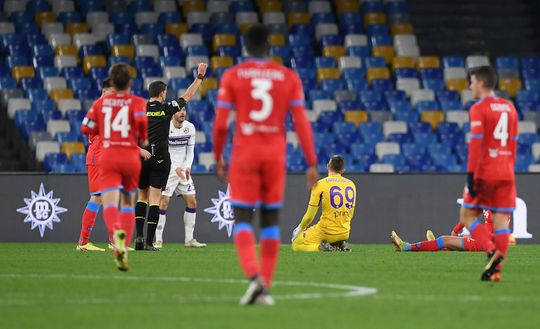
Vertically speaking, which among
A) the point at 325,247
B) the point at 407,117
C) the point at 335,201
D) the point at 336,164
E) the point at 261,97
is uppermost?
the point at 261,97

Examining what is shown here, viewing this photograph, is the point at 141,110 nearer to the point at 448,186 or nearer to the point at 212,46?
the point at 448,186

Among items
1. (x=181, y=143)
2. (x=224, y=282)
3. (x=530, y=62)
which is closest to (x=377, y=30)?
(x=530, y=62)

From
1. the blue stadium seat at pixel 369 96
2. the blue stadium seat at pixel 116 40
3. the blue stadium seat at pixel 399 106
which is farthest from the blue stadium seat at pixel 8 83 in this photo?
the blue stadium seat at pixel 399 106

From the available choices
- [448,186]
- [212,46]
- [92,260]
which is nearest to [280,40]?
[212,46]

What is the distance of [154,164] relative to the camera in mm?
15391

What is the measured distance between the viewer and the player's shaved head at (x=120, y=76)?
1132cm

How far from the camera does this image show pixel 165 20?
2625cm

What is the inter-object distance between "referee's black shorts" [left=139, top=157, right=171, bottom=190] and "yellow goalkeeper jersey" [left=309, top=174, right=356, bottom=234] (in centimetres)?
196

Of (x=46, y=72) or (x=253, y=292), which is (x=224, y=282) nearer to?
(x=253, y=292)

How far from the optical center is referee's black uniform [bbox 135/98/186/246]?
15273 mm

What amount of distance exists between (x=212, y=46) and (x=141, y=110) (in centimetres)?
1502

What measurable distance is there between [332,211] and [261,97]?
7.47m

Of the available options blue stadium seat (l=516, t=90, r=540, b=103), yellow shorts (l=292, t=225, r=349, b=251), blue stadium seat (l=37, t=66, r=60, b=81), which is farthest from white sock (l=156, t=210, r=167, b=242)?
blue stadium seat (l=516, t=90, r=540, b=103)

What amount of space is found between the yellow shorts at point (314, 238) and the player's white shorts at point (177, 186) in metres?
1.76
